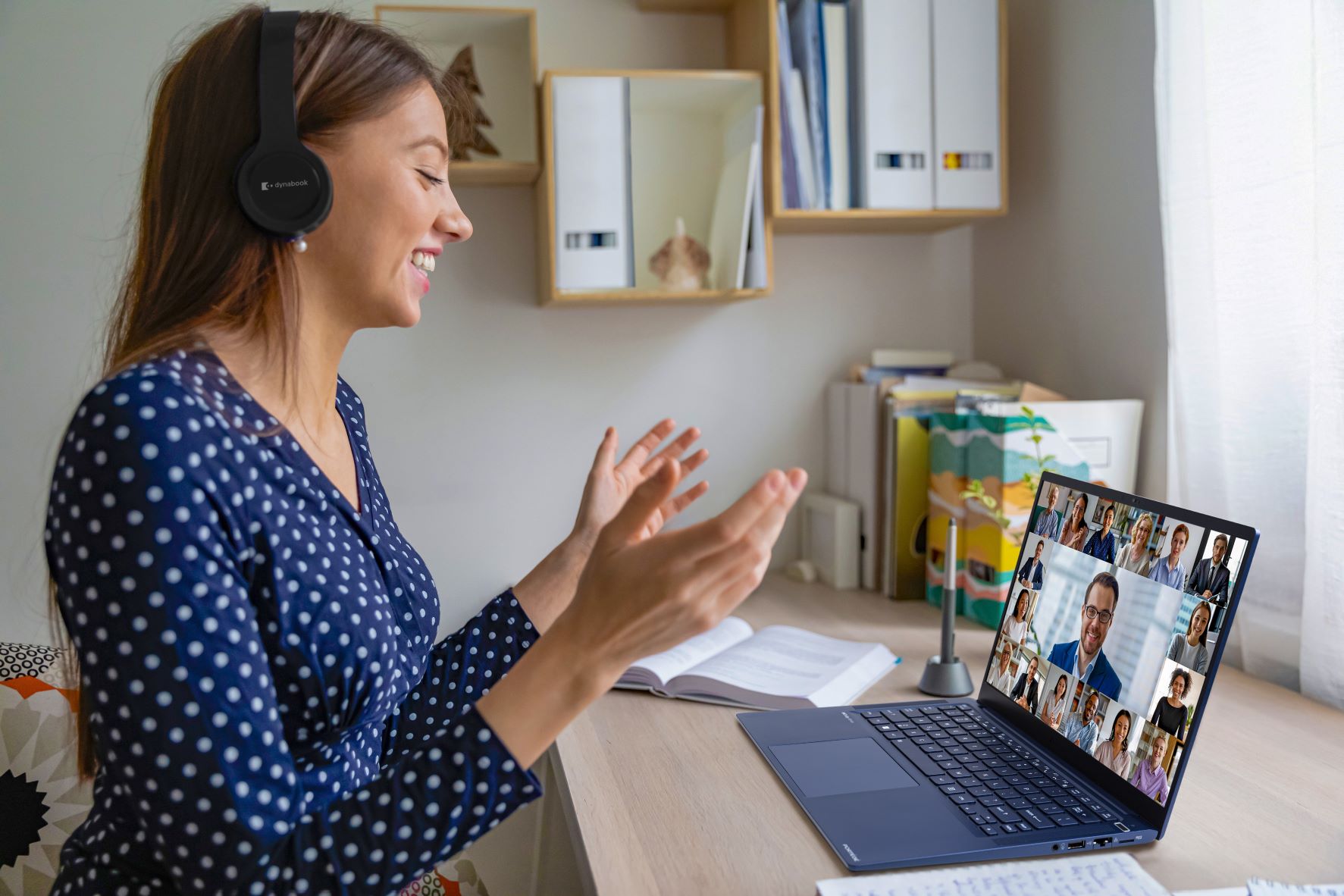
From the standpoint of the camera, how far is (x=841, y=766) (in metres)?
1.02

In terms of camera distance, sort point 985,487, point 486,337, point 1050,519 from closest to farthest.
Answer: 1. point 1050,519
2. point 985,487
3. point 486,337

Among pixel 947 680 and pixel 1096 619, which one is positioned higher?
pixel 1096 619

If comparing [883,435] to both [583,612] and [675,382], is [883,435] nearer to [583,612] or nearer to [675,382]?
[675,382]

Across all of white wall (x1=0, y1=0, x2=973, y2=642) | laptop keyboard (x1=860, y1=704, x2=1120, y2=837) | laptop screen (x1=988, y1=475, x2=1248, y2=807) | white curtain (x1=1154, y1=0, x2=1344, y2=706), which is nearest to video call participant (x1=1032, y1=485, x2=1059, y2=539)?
laptop screen (x1=988, y1=475, x2=1248, y2=807)

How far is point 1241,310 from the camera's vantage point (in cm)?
134

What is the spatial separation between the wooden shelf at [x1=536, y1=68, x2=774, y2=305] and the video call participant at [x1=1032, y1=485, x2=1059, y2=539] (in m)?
0.71

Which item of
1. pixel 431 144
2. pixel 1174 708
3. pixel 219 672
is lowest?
pixel 1174 708

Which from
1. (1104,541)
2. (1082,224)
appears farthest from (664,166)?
(1104,541)

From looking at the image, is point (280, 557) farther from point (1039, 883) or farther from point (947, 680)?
point (947, 680)

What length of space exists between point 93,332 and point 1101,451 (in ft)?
5.50

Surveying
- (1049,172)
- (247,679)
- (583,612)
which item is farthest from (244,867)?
(1049,172)

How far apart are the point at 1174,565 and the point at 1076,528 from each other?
0.53ft

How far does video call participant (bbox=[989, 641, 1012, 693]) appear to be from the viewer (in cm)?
113

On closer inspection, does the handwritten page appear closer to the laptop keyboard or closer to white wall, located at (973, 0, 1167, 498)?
the laptop keyboard
